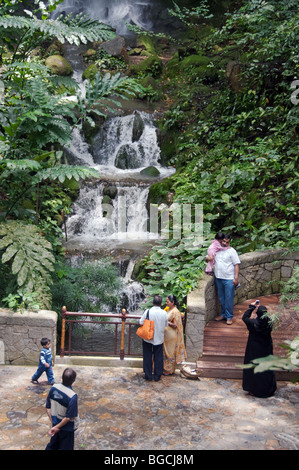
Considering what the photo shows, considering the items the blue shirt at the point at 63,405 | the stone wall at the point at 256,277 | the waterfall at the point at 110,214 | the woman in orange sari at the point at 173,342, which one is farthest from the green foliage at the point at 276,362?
the waterfall at the point at 110,214

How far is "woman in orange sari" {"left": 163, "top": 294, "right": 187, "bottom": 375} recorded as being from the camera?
313 inches

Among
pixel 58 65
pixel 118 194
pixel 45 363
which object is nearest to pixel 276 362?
pixel 45 363

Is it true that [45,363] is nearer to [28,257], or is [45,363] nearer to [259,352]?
[28,257]

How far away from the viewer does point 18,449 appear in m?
5.93

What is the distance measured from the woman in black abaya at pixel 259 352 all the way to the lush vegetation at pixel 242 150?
6.19 ft

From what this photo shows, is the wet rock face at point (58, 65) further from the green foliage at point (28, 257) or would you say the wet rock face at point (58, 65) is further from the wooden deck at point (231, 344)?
the wooden deck at point (231, 344)

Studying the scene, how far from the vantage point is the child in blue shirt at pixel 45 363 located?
7.41 metres

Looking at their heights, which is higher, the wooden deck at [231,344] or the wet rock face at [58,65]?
the wet rock face at [58,65]

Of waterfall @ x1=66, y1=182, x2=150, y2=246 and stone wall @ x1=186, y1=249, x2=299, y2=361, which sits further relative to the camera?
waterfall @ x1=66, y1=182, x2=150, y2=246

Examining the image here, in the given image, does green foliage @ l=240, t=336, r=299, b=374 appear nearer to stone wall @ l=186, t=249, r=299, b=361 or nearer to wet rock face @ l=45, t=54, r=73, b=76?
stone wall @ l=186, t=249, r=299, b=361

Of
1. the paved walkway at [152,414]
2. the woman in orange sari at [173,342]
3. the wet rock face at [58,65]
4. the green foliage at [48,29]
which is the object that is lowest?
the paved walkway at [152,414]

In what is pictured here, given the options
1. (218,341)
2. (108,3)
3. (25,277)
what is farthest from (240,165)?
(108,3)

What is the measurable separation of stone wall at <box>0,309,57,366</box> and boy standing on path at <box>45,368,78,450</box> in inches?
114

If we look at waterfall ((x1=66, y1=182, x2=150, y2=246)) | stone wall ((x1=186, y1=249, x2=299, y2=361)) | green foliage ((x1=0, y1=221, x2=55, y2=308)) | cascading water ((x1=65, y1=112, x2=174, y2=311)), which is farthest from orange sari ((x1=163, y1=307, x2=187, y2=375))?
waterfall ((x1=66, y1=182, x2=150, y2=246))
